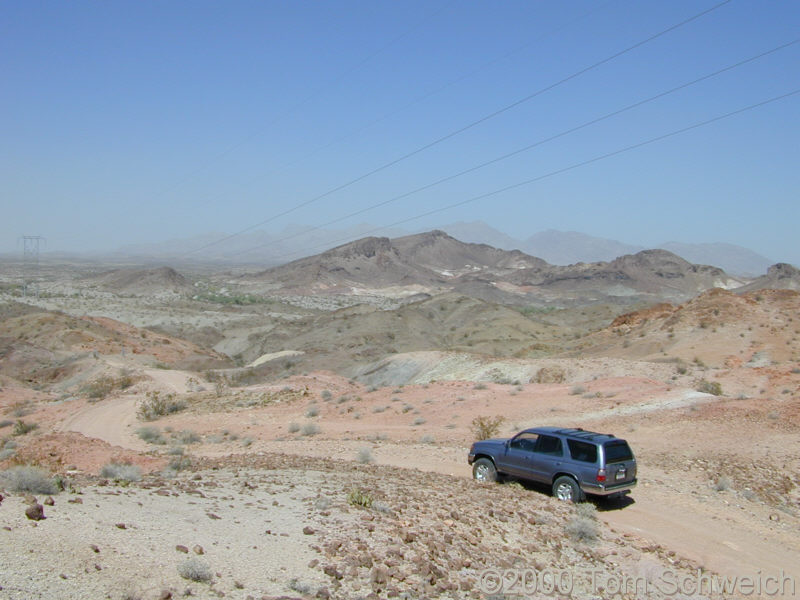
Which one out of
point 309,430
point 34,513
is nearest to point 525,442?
point 34,513

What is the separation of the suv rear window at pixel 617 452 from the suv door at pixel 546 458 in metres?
0.99

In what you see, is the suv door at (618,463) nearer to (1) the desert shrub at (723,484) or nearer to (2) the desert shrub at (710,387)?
(1) the desert shrub at (723,484)

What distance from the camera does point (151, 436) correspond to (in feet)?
85.4

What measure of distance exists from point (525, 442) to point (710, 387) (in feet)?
56.6

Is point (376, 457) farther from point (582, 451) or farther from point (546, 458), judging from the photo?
point (582, 451)

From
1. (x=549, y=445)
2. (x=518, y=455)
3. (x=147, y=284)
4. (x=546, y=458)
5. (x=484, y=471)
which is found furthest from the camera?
(x=147, y=284)

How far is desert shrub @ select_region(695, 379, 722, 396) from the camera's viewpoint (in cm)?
2941

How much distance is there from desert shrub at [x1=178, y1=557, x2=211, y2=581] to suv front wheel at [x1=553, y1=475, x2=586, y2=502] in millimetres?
8720

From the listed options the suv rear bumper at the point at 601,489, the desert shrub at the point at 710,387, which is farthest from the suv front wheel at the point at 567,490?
the desert shrub at the point at 710,387

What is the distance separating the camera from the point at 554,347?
57906 millimetres

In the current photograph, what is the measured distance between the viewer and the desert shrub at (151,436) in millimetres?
25734

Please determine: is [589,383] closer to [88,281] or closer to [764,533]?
[764,533]

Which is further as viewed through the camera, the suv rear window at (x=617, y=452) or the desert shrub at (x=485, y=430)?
the desert shrub at (x=485, y=430)

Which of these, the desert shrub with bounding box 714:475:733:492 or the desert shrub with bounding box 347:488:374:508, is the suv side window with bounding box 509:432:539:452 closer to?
the desert shrub with bounding box 347:488:374:508
